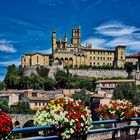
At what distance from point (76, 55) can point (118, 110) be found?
8519 centimetres

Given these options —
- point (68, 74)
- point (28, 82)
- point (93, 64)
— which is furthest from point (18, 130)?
point (93, 64)

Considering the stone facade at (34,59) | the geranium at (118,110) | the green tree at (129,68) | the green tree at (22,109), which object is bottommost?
the green tree at (22,109)

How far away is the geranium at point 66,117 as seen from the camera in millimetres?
5629

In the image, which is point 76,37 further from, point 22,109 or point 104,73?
point 22,109

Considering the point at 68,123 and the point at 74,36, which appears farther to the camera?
the point at 74,36

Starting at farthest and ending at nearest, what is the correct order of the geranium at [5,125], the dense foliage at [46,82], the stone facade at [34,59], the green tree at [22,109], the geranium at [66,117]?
1. the stone facade at [34,59]
2. the dense foliage at [46,82]
3. the green tree at [22,109]
4. the geranium at [66,117]
5. the geranium at [5,125]

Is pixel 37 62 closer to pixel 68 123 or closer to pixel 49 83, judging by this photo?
pixel 49 83

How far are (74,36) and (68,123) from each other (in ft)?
317

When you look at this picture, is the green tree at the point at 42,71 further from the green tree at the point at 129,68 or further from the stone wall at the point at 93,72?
the green tree at the point at 129,68

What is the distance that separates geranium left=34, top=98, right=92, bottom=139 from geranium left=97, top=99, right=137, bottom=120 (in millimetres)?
1423

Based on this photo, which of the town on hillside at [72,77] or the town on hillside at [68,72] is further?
the town on hillside at [68,72]

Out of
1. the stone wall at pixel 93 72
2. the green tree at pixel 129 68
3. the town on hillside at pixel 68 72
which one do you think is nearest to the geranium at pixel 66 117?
the town on hillside at pixel 68 72

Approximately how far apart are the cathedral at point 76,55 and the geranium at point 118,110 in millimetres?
79928

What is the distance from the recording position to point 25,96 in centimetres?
6238
